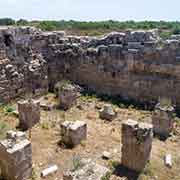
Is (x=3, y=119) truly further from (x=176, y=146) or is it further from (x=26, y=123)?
(x=176, y=146)

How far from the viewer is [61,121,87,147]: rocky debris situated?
803cm

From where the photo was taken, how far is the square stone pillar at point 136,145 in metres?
6.86

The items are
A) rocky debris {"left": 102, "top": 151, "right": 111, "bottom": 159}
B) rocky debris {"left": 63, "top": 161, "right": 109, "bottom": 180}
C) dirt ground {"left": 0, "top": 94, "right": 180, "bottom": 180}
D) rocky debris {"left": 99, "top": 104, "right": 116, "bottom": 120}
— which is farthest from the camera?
rocky debris {"left": 99, "top": 104, "right": 116, "bottom": 120}

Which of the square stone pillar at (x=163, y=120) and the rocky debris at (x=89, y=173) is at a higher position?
the rocky debris at (x=89, y=173)

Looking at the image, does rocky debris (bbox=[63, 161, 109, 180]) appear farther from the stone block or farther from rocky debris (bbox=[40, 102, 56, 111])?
the stone block

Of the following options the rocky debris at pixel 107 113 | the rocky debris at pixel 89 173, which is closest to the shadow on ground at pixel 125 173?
the rocky debris at pixel 89 173

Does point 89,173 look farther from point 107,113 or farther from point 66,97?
point 66,97

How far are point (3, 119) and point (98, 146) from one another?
3626 mm

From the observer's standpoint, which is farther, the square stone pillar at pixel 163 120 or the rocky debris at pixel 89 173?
the square stone pillar at pixel 163 120

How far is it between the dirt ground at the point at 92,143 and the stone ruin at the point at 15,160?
401 millimetres

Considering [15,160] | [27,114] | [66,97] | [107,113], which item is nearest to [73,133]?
[27,114]

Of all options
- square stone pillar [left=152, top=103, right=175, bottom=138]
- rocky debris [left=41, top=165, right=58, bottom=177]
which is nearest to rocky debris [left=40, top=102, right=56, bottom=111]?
square stone pillar [left=152, top=103, right=175, bottom=138]

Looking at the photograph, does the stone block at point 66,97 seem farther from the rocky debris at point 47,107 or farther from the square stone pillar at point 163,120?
the square stone pillar at point 163,120

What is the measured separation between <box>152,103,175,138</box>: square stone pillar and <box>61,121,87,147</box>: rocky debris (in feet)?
8.15
